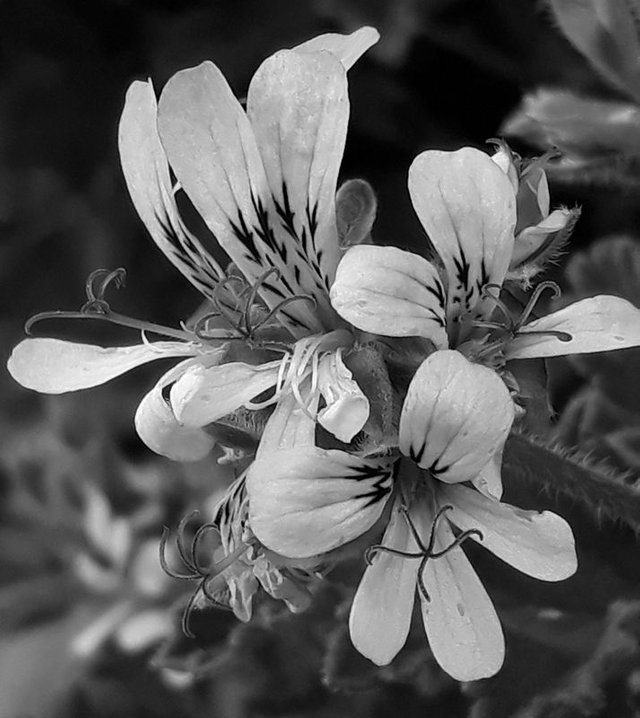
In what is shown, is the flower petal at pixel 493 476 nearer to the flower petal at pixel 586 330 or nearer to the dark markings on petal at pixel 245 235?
the flower petal at pixel 586 330

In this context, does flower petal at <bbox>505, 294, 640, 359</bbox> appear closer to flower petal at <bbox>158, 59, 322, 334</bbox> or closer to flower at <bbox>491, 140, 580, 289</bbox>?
flower at <bbox>491, 140, 580, 289</bbox>

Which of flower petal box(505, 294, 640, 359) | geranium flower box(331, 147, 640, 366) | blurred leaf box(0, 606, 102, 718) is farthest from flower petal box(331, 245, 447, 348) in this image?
blurred leaf box(0, 606, 102, 718)

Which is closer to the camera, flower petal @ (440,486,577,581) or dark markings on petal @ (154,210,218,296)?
flower petal @ (440,486,577,581)

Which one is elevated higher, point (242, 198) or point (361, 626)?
point (242, 198)

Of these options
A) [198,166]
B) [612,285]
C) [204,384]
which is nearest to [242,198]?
[198,166]

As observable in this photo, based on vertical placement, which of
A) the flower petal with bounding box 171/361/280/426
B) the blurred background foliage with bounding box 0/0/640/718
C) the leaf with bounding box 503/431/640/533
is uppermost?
the flower petal with bounding box 171/361/280/426

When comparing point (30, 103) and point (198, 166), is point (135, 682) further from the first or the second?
point (198, 166)

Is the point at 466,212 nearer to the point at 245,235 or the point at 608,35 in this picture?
the point at 245,235
